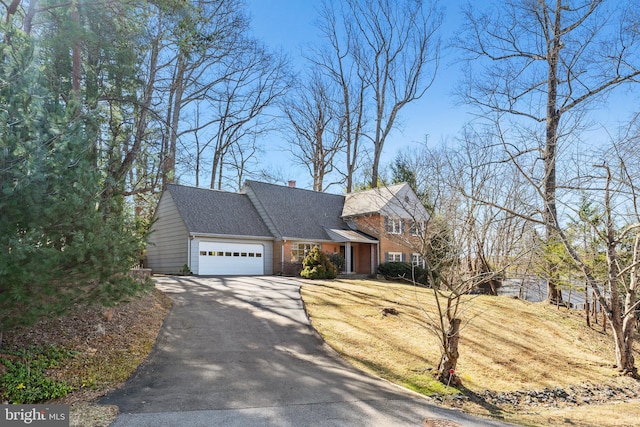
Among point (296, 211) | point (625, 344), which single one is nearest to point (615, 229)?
point (625, 344)

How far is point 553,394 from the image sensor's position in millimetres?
8328

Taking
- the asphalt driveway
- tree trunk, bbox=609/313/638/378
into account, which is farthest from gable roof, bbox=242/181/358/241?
tree trunk, bbox=609/313/638/378

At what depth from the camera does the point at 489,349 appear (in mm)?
10398

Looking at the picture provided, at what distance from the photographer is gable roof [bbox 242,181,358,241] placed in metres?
23.1

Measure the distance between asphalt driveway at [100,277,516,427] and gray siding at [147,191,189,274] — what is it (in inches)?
374

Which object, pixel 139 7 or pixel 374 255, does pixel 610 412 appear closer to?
pixel 139 7

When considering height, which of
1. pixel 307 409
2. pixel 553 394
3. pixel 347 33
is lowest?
pixel 553 394

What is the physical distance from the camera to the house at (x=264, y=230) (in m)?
20.5

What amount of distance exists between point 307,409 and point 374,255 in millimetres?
19916

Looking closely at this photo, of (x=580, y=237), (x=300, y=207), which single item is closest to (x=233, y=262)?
(x=300, y=207)

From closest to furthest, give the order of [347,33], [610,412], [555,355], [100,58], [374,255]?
[610,412] < [100,58] < [555,355] < [374,255] < [347,33]

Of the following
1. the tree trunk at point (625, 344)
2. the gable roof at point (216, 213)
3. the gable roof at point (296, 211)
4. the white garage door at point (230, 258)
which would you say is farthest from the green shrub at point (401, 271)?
the tree trunk at point (625, 344)

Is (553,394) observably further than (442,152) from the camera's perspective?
No

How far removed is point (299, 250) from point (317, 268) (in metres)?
3.38
